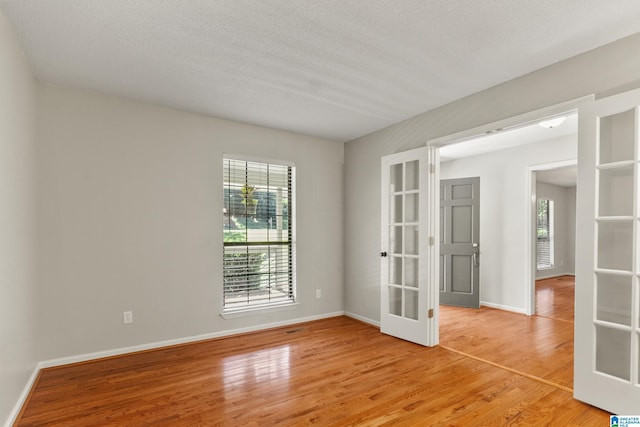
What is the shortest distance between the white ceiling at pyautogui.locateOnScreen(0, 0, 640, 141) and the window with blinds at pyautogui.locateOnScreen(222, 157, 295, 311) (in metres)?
1.09

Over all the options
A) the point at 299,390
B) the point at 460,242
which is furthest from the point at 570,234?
the point at 299,390

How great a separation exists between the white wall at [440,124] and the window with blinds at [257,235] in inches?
35.6

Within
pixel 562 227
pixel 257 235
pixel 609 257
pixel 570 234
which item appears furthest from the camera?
pixel 570 234

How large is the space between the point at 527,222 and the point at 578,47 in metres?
3.15

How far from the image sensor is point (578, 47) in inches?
93.2

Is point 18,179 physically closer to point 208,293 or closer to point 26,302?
point 26,302

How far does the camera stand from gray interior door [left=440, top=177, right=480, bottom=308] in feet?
17.1

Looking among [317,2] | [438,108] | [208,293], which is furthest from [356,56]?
[208,293]

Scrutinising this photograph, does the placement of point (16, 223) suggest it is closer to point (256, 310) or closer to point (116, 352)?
point (116, 352)

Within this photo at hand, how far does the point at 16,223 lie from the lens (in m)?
2.26

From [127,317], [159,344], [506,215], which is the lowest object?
[159,344]

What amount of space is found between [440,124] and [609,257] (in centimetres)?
188

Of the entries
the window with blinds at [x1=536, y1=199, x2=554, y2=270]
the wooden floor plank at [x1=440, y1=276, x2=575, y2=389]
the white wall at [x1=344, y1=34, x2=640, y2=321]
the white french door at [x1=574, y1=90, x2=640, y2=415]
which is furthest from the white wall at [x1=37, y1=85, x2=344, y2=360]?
the window with blinds at [x1=536, y1=199, x2=554, y2=270]

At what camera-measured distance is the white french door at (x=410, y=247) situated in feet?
11.7
